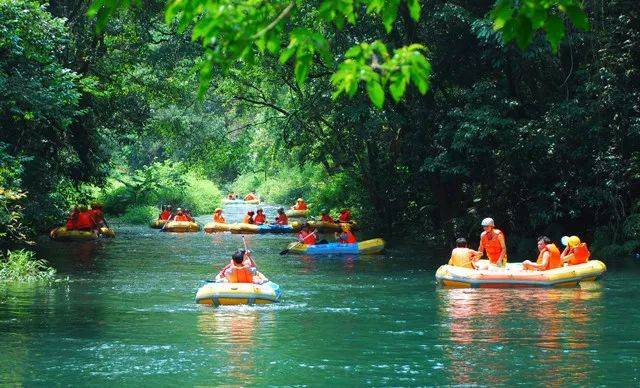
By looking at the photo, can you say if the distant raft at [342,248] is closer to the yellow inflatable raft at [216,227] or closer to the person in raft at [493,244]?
the person in raft at [493,244]

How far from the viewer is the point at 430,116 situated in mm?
27281

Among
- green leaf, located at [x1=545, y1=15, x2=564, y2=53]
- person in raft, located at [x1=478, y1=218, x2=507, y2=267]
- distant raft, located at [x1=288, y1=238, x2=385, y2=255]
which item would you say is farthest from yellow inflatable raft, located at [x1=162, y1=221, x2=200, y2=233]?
green leaf, located at [x1=545, y1=15, x2=564, y2=53]

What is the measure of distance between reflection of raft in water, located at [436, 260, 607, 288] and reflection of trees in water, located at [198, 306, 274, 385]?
4.53m

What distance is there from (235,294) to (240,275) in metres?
0.64

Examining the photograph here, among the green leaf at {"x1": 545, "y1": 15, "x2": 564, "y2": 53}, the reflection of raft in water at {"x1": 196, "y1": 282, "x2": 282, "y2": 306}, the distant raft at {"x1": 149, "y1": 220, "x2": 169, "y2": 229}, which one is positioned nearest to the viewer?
the green leaf at {"x1": 545, "y1": 15, "x2": 564, "y2": 53}

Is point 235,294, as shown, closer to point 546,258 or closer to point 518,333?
point 518,333

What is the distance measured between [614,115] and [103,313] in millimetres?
13441

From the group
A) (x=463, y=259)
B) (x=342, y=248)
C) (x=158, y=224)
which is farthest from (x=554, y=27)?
(x=158, y=224)

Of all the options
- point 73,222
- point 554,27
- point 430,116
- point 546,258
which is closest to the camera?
point 554,27

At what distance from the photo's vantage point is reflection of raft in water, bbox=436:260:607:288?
18625 millimetres


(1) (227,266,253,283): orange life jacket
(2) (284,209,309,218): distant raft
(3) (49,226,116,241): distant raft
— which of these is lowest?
(1) (227,266,253,283): orange life jacket

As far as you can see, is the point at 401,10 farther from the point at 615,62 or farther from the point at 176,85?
the point at 176,85

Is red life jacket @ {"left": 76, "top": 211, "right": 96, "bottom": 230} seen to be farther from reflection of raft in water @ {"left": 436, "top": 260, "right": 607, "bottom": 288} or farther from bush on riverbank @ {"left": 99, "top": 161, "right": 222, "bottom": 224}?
reflection of raft in water @ {"left": 436, "top": 260, "right": 607, "bottom": 288}

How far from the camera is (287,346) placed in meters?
12.8
